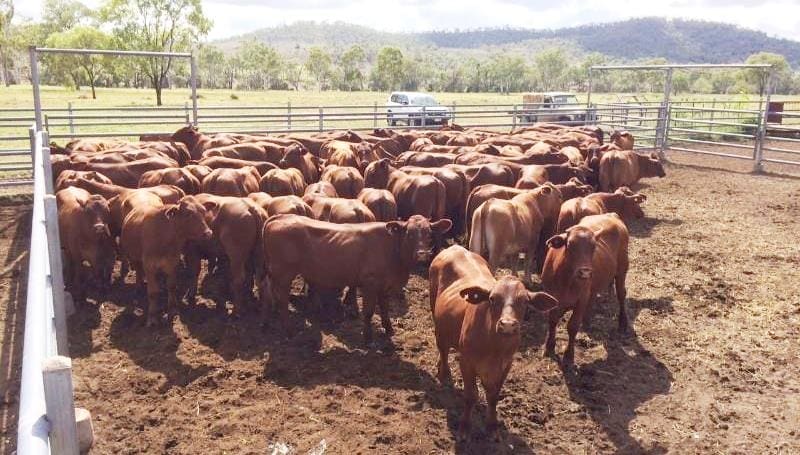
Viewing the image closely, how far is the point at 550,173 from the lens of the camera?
10703mm

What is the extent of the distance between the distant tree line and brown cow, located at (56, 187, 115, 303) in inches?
893

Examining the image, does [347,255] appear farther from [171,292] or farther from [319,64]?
[319,64]

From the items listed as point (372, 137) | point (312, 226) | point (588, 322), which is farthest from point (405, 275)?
point (372, 137)

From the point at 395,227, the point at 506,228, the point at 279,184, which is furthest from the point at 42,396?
the point at 279,184

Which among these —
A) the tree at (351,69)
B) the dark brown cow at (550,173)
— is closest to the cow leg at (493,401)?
the dark brown cow at (550,173)

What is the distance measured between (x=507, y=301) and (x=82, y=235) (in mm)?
5151

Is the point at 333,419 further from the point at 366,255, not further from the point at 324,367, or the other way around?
the point at 366,255

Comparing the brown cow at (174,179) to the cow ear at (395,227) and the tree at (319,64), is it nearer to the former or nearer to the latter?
the cow ear at (395,227)

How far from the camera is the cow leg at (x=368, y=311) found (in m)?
6.32

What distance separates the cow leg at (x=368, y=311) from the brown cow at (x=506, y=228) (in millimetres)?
1858

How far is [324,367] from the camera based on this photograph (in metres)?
5.81

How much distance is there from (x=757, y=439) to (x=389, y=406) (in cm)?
284

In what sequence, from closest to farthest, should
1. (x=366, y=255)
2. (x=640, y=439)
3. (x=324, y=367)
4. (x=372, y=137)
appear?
(x=640, y=439) < (x=324, y=367) < (x=366, y=255) < (x=372, y=137)

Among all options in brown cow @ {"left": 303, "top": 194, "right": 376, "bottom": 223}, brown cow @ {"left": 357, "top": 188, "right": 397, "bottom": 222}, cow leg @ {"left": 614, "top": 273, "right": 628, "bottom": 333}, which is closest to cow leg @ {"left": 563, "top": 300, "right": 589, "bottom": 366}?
cow leg @ {"left": 614, "top": 273, "right": 628, "bottom": 333}
